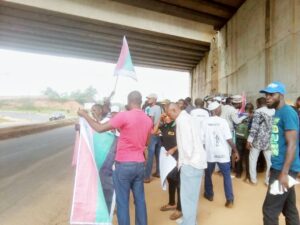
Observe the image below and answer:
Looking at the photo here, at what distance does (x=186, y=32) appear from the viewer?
17.8m

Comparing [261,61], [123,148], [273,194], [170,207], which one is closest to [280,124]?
[273,194]

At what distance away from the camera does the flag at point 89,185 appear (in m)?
3.96

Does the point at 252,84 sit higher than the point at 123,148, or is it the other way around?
the point at 252,84

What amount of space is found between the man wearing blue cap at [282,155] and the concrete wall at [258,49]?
554 cm

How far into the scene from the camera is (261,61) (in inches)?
449

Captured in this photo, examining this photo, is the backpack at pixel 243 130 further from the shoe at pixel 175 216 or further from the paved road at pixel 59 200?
the shoe at pixel 175 216

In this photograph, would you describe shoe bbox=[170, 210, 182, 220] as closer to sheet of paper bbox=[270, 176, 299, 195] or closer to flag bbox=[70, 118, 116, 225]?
flag bbox=[70, 118, 116, 225]

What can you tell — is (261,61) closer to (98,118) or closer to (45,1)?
(98,118)

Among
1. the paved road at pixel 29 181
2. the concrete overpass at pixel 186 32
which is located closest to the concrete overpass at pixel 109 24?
the concrete overpass at pixel 186 32

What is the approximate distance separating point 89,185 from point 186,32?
14.9 meters

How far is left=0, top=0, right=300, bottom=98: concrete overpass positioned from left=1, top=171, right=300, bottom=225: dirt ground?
142 inches

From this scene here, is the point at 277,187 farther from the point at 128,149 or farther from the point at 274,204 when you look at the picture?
the point at 128,149

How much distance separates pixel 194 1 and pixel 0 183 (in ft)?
36.2

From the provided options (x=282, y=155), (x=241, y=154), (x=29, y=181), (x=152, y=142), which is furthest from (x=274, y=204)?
(x=29, y=181)
